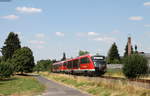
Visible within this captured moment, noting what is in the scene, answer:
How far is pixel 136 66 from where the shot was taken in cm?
4078

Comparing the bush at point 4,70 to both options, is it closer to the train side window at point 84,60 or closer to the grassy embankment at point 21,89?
the train side window at point 84,60

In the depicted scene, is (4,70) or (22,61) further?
(22,61)

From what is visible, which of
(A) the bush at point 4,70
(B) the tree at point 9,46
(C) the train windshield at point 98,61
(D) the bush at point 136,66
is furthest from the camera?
(B) the tree at point 9,46

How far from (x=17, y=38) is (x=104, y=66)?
74128mm

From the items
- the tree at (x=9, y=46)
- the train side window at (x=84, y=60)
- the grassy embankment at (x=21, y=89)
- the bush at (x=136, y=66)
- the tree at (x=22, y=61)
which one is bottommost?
the grassy embankment at (x=21, y=89)

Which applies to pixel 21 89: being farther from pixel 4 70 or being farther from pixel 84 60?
pixel 4 70

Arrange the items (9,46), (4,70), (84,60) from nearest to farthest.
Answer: (84,60) → (4,70) → (9,46)

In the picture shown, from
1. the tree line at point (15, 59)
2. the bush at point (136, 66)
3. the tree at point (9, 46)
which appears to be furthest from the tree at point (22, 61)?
the bush at point (136, 66)

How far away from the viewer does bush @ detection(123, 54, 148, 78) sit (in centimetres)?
4072

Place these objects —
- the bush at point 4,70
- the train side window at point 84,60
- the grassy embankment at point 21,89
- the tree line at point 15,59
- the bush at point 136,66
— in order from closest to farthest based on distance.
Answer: the grassy embankment at point 21,89
the bush at point 136,66
the train side window at point 84,60
the bush at point 4,70
the tree line at point 15,59

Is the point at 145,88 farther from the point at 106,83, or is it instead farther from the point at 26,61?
the point at 26,61

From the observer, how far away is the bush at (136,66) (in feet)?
134

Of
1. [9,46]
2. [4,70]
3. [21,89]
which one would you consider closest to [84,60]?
[21,89]

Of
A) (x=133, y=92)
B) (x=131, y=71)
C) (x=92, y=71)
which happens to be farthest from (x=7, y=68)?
(x=133, y=92)
